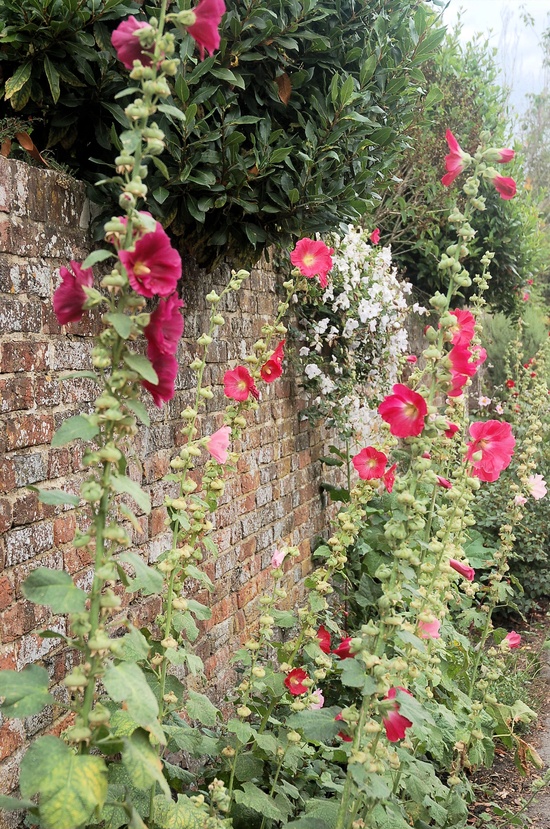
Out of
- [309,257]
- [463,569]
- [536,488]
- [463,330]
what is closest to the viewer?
[463,330]

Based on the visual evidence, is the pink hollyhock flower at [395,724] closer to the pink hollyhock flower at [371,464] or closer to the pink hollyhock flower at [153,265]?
the pink hollyhock flower at [153,265]

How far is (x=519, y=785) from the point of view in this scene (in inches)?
137

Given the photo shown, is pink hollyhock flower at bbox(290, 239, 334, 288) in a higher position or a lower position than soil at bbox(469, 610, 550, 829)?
higher

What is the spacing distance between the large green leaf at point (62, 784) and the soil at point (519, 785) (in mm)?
2207

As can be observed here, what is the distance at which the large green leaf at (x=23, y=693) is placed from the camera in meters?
1.05

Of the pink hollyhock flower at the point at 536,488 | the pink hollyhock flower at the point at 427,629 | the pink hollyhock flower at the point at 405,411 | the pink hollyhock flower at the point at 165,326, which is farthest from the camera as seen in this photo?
the pink hollyhock flower at the point at 536,488

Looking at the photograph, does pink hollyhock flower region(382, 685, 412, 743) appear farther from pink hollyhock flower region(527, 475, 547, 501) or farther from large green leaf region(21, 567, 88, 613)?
pink hollyhock flower region(527, 475, 547, 501)

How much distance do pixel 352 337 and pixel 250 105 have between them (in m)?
1.96

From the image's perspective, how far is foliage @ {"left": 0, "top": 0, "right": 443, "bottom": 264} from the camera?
1955mm

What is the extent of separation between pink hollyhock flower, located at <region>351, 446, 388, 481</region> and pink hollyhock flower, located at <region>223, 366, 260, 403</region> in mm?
945

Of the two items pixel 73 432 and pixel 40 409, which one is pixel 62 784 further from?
pixel 40 409

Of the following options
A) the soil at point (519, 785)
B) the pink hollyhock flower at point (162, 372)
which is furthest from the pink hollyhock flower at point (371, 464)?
the pink hollyhock flower at point (162, 372)

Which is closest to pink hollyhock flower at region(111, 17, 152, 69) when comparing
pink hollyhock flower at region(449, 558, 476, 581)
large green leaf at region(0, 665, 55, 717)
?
large green leaf at region(0, 665, 55, 717)

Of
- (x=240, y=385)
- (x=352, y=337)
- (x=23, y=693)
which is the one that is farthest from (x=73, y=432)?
(x=352, y=337)
